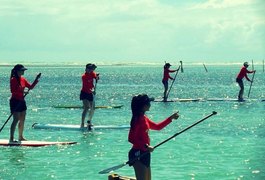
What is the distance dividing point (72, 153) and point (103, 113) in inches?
535

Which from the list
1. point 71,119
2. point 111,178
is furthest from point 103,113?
point 111,178

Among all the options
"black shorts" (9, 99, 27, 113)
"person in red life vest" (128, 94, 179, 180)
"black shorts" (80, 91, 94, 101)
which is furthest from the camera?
"black shorts" (80, 91, 94, 101)

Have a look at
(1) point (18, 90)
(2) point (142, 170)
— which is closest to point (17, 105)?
(1) point (18, 90)

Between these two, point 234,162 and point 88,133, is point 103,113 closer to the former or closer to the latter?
point 88,133

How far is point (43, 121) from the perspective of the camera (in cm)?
2625

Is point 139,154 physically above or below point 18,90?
below

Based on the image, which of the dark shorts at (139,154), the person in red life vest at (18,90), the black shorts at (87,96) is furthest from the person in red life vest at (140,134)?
the black shorts at (87,96)

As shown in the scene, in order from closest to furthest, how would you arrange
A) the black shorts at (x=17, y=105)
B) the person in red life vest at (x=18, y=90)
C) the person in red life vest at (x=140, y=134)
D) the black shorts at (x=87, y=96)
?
the person in red life vest at (x=140, y=134), the person in red life vest at (x=18, y=90), the black shorts at (x=17, y=105), the black shorts at (x=87, y=96)

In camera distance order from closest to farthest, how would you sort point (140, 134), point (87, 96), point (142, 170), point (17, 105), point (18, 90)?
point (140, 134), point (142, 170), point (18, 90), point (17, 105), point (87, 96)

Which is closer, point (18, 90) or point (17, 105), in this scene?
point (18, 90)

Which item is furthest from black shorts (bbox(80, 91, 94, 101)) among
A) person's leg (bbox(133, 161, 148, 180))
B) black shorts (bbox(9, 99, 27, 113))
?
person's leg (bbox(133, 161, 148, 180))

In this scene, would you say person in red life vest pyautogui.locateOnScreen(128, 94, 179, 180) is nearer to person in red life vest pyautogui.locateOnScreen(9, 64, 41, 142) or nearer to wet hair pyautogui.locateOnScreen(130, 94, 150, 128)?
wet hair pyautogui.locateOnScreen(130, 94, 150, 128)

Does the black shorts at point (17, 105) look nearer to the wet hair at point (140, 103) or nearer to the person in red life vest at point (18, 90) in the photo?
the person in red life vest at point (18, 90)

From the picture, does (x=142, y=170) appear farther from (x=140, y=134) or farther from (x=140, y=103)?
(x=140, y=103)
